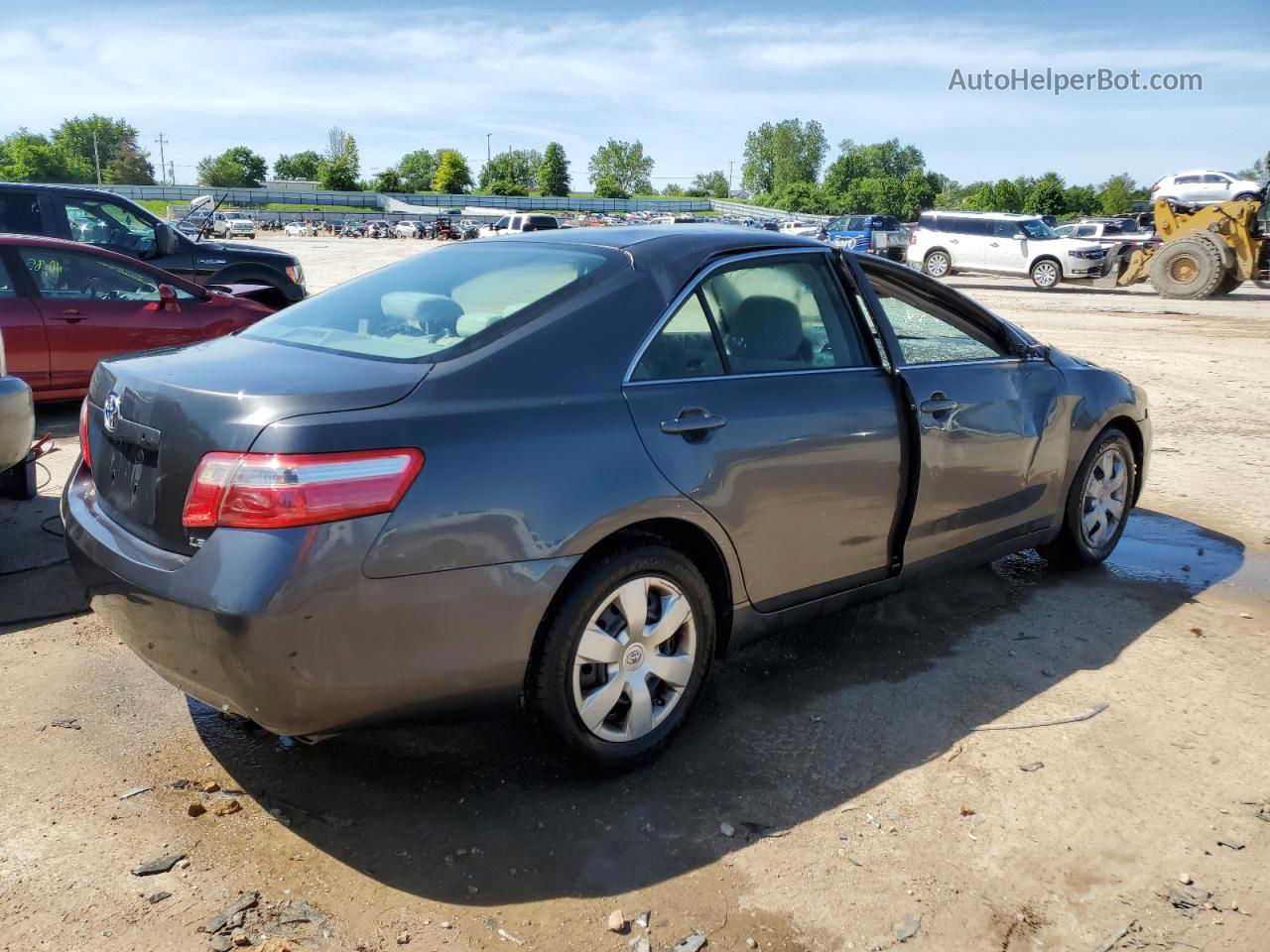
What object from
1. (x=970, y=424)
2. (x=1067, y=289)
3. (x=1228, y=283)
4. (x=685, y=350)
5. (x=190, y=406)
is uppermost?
(x=685, y=350)

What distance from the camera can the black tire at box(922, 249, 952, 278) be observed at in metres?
28.8

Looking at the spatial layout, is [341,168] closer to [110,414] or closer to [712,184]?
[712,184]

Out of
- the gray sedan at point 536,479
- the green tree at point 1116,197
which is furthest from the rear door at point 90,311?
the green tree at point 1116,197

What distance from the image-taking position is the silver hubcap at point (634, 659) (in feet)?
10.0

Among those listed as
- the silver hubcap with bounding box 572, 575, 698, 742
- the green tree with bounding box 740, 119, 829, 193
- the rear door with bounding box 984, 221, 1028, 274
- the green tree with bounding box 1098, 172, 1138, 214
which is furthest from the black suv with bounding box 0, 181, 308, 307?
the green tree with bounding box 740, 119, 829, 193

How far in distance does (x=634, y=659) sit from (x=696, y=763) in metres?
0.46

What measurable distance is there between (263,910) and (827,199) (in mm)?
135380

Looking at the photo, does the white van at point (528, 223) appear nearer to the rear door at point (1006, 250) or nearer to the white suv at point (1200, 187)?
the rear door at point (1006, 250)

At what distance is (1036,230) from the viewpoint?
2780 cm

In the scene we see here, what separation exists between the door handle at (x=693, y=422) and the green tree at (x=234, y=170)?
147m


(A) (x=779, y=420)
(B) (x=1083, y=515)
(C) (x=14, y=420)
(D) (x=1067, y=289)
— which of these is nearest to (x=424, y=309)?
(A) (x=779, y=420)

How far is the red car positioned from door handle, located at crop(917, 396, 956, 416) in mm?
5575

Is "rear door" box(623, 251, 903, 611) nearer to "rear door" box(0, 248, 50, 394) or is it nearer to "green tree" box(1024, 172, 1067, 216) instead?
"rear door" box(0, 248, 50, 394)

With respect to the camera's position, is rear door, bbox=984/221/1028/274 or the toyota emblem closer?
the toyota emblem
